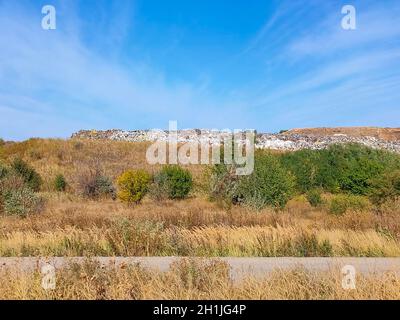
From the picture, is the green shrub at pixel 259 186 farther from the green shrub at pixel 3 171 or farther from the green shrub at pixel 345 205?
the green shrub at pixel 3 171

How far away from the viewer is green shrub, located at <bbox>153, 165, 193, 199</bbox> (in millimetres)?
28484

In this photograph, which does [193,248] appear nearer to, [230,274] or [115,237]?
[115,237]

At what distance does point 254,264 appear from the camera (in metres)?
9.40

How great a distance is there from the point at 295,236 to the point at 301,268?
4685 mm

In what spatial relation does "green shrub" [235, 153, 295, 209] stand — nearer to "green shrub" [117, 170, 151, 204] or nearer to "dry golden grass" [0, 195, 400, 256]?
"green shrub" [117, 170, 151, 204]

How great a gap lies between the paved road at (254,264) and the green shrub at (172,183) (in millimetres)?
18459

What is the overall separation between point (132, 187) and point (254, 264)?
61.5 feet

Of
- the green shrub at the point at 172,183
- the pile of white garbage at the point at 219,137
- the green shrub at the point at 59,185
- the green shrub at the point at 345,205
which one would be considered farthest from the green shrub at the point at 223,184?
the pile of white garbage at the point at 219,137

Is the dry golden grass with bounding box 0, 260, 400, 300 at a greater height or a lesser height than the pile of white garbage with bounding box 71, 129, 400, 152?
lesser

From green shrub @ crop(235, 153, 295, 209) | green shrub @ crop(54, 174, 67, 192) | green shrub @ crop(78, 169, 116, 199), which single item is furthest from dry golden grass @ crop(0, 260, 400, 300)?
green shrub @ crop(54, 174, 67, 192)

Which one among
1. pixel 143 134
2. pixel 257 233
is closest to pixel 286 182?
pixel 257 233

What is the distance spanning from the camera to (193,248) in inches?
439

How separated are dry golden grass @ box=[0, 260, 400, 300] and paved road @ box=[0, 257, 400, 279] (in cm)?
58

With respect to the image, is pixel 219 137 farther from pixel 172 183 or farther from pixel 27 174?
pixel 27 174
